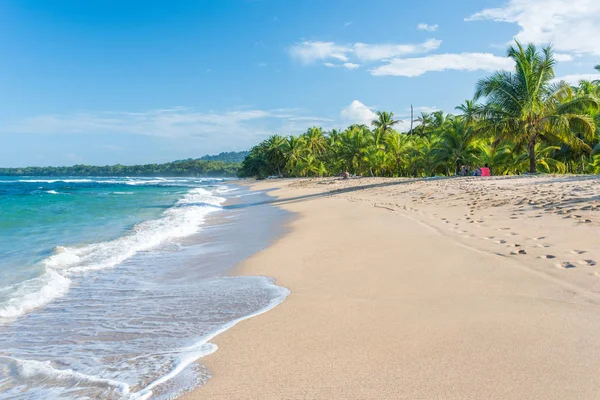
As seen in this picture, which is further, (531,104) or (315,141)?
(315,141)

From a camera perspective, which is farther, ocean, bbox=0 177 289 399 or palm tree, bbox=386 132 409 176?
palm tree, bbox=386 132 409 176

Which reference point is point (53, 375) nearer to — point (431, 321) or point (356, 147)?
point (431, 321)

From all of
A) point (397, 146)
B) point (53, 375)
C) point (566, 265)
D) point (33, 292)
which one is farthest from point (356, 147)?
point (53, 375)

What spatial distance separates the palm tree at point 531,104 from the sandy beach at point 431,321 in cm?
1411

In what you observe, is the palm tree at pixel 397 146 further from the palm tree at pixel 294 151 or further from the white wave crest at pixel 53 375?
the white wave crest at pixel 53 375

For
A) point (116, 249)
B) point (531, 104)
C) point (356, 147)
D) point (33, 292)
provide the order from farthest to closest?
point (356, 147)
point (531, 104)
point (116, 249)
point (33, 292)

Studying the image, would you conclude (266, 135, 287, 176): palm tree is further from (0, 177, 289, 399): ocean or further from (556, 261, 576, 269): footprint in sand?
(556, 261, 576, 269): footprint in sand

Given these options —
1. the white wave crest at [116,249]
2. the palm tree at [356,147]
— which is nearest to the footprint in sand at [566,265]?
the white wave crest at [116,249]

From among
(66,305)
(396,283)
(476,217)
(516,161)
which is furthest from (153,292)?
(516,161)

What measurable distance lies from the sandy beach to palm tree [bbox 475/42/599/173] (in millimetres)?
14108

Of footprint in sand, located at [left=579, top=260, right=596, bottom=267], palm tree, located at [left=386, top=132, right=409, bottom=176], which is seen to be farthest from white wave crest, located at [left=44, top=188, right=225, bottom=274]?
palm tree, located at [left=386, top=132, right=409, bottom=176]

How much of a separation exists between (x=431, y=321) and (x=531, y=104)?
19.6m

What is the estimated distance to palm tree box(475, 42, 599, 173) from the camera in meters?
19.7

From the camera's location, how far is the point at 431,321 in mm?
3795
